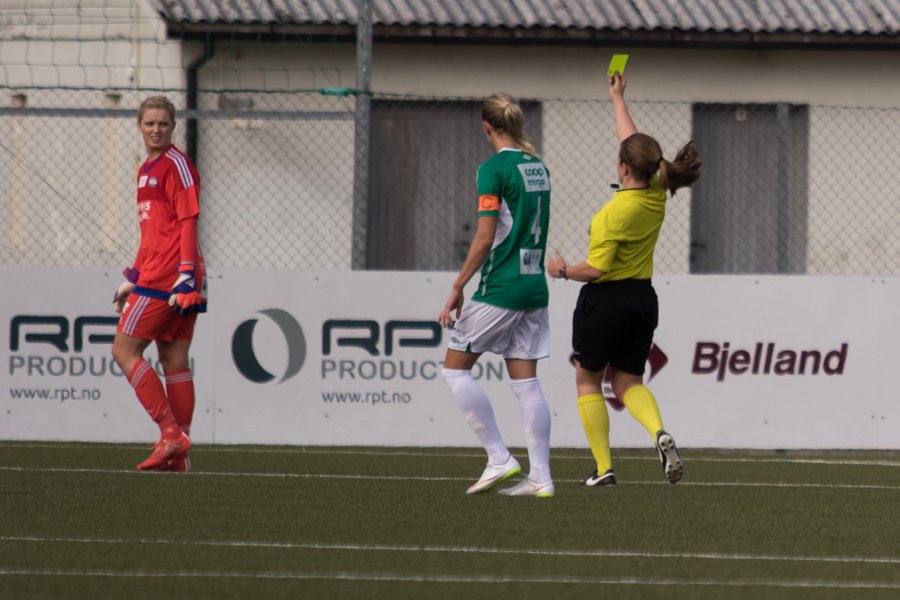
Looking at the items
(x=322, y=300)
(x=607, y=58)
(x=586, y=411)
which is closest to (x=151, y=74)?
(x=607, y=58)

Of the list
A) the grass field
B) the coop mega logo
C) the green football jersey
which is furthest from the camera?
the coop mega logo

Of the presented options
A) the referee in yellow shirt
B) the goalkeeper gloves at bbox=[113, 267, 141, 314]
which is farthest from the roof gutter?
the referee in yellow shirt

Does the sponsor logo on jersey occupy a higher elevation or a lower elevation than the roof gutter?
lower

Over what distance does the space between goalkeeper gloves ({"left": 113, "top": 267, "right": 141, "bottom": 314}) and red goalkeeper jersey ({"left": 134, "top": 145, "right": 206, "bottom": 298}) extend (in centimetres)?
15

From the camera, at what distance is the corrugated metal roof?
17.1 metres

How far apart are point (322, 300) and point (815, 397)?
10.7ft

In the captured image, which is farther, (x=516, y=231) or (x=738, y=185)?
(x=738, y=185)

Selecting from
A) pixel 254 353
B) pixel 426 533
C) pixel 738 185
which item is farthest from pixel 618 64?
pixel 738 185

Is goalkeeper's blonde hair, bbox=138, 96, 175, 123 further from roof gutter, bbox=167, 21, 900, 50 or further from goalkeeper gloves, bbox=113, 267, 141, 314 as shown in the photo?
roof gutter, bbox=167, 21, 900, 50

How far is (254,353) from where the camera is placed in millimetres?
12102

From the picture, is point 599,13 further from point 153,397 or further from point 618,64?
Result: point 153,397

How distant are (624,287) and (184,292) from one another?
2205 mm

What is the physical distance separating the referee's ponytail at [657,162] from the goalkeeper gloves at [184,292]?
7.40 feet

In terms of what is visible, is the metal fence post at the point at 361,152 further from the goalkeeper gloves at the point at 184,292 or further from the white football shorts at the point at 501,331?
the white football shorts at the point at 501,331
